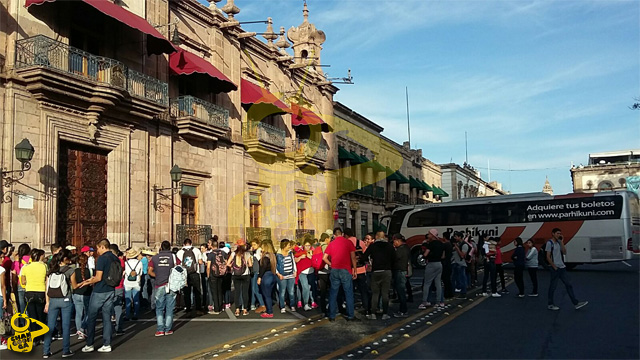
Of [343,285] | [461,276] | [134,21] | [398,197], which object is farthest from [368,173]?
[343,285]

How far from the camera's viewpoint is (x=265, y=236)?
2495 cm

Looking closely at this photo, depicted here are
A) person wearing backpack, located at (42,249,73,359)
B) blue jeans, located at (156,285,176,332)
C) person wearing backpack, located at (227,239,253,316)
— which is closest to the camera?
person wearing backpack, located at (42,249,73,359)

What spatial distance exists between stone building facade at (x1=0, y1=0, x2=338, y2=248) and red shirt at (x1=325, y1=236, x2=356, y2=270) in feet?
27.1

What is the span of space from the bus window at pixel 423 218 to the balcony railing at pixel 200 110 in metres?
12.3

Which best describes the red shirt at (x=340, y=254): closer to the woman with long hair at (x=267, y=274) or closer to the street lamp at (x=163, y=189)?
the woman with long hair at (x=267, y=274)

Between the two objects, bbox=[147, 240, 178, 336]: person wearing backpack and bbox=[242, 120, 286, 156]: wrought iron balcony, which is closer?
bbox=[147, 240, 178, 336]: person wearing backpack

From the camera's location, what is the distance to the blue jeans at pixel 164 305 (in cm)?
969

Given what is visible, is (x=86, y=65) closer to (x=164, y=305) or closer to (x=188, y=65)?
(x=188, y=65)

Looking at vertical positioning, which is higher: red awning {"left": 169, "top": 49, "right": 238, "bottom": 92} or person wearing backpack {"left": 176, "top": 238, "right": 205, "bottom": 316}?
red awning {"left": 169, "top": 49, "right": 238, "bottom": 92}

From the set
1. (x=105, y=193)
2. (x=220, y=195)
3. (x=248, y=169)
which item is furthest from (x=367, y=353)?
(x=248, y=169)

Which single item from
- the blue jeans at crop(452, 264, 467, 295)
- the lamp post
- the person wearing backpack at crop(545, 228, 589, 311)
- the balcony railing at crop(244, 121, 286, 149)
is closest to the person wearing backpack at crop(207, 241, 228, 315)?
the lamp post

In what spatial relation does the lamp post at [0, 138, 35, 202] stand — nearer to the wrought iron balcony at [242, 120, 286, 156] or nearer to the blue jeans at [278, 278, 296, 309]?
the blue jeans at [278, 278, 296, 309]

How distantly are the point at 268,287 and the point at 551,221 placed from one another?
1738cm

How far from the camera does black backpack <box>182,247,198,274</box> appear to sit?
12164 millimetres
